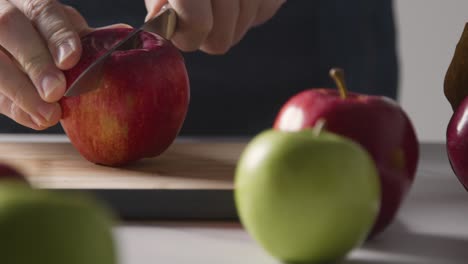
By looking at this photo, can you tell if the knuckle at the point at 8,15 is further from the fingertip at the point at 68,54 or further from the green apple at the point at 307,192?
the green apple at the point at 307,192

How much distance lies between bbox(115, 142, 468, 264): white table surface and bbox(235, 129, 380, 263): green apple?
54 millimetres

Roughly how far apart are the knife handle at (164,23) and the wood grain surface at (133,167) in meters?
0.17

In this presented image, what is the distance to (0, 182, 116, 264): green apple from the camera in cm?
50

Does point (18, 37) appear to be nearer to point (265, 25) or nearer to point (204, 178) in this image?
point (204, 178)

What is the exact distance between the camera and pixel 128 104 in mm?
1120

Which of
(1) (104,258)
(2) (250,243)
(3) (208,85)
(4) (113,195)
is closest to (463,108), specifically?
(2) (250,243)

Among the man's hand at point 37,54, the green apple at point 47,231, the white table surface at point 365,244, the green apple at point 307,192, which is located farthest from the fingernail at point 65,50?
the green apple at point 47,231

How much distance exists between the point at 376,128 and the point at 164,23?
0.49 metres

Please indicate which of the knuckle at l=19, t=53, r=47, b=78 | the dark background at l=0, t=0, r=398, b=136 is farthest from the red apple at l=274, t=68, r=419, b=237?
the dark background at l=0, t=0, r=398, b=136

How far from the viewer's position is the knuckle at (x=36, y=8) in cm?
118

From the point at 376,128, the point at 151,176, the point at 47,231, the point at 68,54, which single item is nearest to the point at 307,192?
the point at 376,128

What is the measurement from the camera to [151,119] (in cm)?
114

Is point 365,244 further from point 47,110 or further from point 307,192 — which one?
point 47,110

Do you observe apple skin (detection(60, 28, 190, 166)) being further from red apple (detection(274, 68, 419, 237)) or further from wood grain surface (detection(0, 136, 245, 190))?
red apple (detection(274, 68, 419, 237))
